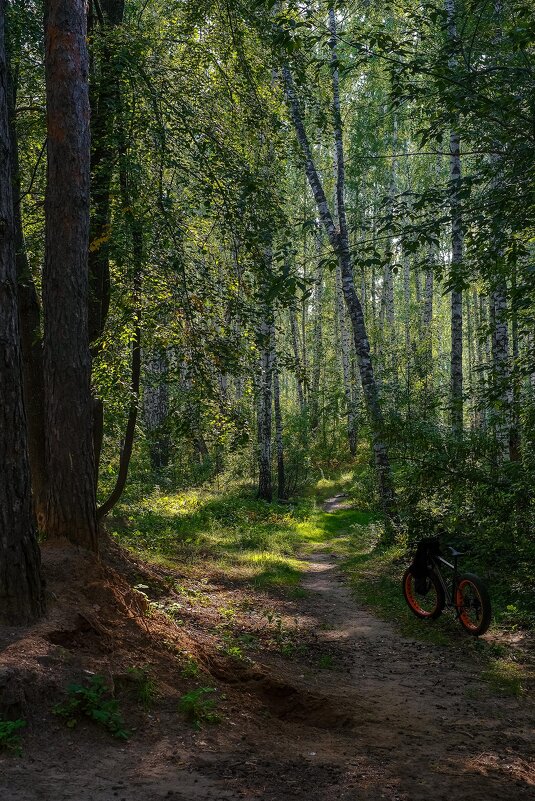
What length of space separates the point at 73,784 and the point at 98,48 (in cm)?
737

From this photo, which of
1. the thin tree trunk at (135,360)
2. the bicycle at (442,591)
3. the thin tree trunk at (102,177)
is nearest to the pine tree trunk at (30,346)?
the thin tree trunk at (102,177)

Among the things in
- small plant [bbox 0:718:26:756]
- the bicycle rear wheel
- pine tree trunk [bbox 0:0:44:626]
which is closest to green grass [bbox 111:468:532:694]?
the bicycle rear wheel

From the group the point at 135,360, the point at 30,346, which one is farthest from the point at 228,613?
the point at 30,346

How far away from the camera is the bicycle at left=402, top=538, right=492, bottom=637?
760 centimetres

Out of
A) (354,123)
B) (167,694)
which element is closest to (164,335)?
(167,694)

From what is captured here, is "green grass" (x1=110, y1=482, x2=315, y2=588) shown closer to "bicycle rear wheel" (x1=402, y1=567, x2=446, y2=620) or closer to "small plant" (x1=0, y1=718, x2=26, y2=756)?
"bicycle rear wheel" (x1=402, y1=567, x2=446, y2=620)

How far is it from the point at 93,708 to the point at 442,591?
16.9 feet

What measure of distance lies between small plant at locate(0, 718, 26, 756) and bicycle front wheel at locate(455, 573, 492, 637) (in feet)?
16.9

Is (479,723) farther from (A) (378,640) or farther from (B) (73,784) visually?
(B) (73,784)

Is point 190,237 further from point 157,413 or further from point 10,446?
point 157,413

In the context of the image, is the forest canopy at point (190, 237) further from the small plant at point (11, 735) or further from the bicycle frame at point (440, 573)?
the small plant at point (11, 735)

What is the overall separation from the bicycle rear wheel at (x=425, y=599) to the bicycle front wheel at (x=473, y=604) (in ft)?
1.38

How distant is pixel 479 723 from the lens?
545cm

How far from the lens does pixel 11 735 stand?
3.97m
